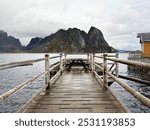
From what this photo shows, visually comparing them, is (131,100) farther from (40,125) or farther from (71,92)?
(40,125)

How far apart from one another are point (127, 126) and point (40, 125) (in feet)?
3.95

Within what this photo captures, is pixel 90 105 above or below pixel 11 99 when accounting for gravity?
above

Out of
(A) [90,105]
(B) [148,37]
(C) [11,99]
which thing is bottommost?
(C) [11,99]

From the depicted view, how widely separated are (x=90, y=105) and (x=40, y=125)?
129 inches

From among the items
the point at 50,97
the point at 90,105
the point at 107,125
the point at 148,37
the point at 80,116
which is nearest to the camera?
the point at 107,125

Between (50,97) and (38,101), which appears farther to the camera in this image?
(50,97)

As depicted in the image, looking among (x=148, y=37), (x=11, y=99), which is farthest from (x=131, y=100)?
(x=148, y=37)

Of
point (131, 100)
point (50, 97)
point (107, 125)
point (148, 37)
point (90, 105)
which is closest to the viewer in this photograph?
point (107, 125)

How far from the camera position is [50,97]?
328 inches

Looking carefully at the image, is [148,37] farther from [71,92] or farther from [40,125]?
[40,125]

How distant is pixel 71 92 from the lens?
9.41m

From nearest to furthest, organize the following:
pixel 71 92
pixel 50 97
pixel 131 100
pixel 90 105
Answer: pixel 90 105 → pixel 50 97 → pixel 71 92 → pixel 131 100

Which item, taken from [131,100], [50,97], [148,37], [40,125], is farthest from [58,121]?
[148,37]

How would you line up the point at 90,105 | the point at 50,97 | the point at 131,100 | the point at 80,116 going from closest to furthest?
the point at 80,116 < the point at 90,105 < the point at 50,97 < the point at 131,100
